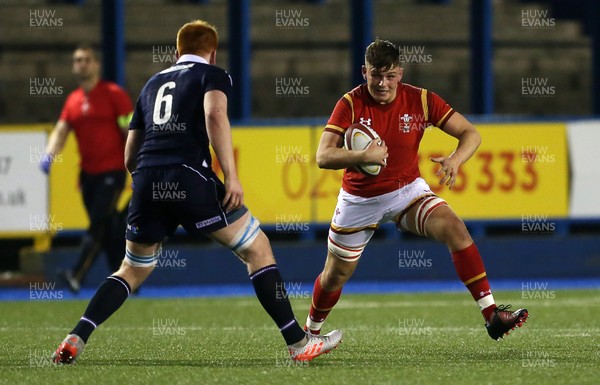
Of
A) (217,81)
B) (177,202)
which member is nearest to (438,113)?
(217,81)

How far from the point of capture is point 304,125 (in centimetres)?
1385

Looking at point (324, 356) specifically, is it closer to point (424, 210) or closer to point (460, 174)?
point (424, 210)

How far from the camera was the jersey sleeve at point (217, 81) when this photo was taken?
6.91 meters

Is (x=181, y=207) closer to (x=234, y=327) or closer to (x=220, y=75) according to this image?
(x=220, y=75)

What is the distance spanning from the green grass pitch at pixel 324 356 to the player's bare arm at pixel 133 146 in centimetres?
104

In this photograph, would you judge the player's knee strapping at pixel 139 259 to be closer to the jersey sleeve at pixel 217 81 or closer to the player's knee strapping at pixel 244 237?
the player's knee strapping at pixel 244 237

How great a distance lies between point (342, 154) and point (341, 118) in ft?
1.13

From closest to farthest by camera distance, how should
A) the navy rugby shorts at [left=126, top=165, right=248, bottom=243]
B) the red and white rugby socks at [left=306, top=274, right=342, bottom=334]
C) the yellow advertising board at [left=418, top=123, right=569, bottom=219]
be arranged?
the navy rugby shorts at [left=126, top=165, right=248, bottom=243]
the red and white rugby socks at [left=306, top=274, right=342, bottom=334]
the yellow advertising board at [left=418, top=123, right=569, bottom=219]

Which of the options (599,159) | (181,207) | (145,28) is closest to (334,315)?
(181,207)

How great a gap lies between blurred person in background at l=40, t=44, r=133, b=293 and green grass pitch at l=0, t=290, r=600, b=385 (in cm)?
75

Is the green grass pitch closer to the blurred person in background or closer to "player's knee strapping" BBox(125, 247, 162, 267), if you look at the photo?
"player's knee strapping" BBox(125, 247, 162, 267)

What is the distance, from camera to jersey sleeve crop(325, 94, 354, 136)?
25.0 ft

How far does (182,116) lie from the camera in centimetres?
698

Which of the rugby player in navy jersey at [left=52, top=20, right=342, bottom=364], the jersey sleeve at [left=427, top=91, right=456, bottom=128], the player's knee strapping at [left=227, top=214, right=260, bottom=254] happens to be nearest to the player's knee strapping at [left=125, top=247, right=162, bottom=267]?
the rugby player in navy jersey at [left=52, top=20, right=342, bottom=364]
